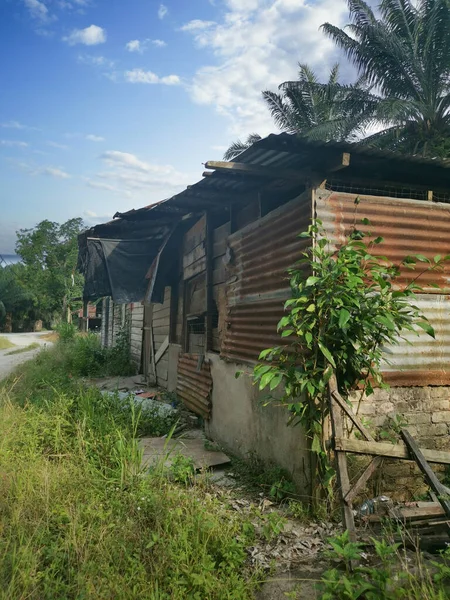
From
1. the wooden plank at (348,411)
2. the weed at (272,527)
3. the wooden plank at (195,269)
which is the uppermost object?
the wooden plank at (195,269)

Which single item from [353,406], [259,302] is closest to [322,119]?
[259,302]

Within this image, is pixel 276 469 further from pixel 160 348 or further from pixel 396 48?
pixel 396 48

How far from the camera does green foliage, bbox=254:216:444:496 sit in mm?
3330

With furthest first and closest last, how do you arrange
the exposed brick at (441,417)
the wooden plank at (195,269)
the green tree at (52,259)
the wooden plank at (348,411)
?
the green tree at (52,259), the wooden plank at (195,269), the exposed brick at (441,417), the wooden plank at (348,411)

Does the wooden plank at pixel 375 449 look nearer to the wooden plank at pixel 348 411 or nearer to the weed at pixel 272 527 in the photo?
the wooden plank at pixel 348 411

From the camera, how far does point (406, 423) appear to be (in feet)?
13.0

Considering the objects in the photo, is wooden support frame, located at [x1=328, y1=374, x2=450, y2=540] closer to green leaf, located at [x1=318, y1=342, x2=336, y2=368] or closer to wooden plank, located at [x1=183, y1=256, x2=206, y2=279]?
green leaf, located at [x1=318, y1=342, x2=336, y2=368]

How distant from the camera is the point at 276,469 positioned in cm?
418

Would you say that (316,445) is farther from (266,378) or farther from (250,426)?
(250,426)

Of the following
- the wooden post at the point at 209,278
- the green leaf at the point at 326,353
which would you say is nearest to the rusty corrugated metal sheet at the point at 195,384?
the wooden post at the point at 209,278

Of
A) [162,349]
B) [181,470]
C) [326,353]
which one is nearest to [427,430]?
[326,353]

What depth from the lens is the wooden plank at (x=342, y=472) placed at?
2717 mm

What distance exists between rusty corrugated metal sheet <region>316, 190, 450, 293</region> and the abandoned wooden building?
0.01 m

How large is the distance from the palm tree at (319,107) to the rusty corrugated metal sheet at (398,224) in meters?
14.1
